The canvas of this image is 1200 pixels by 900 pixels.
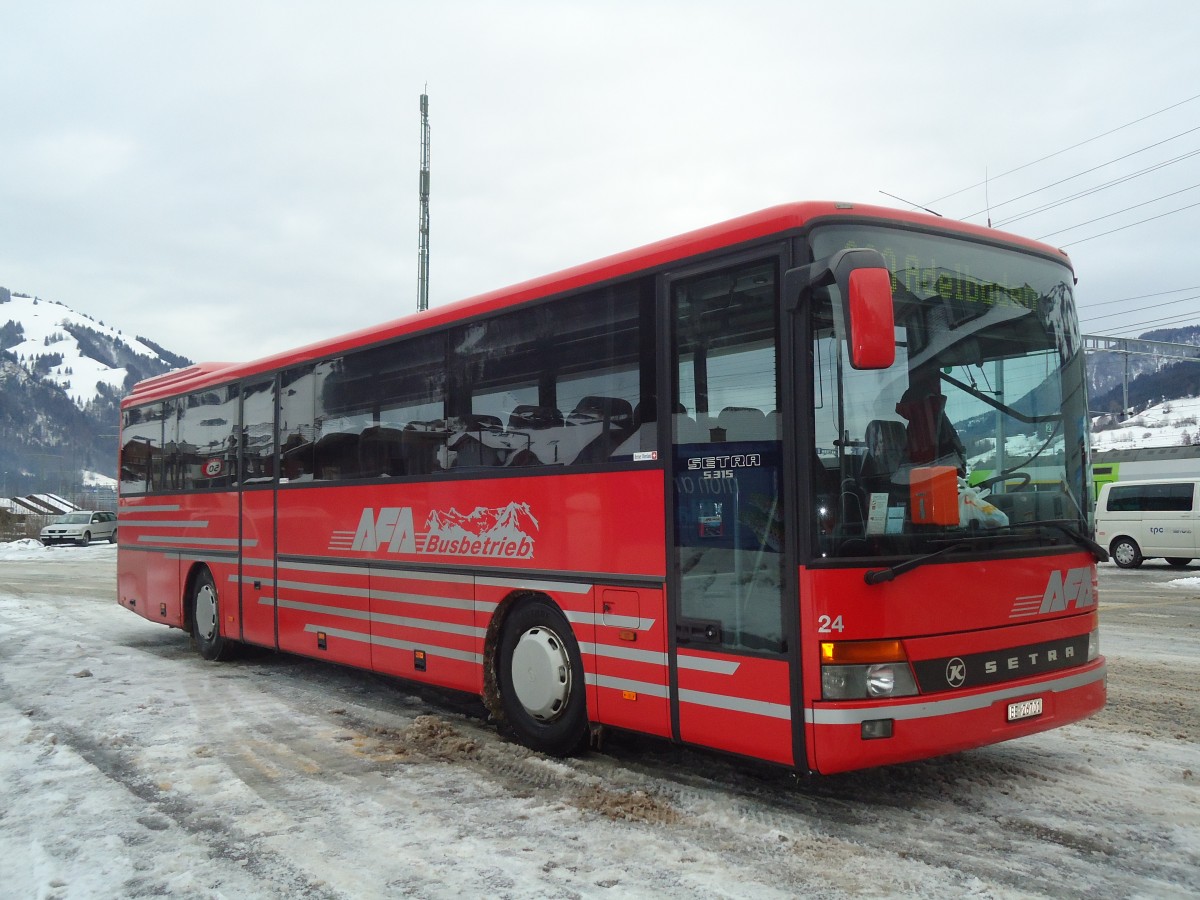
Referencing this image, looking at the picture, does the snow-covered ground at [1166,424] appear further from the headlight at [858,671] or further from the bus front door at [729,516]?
the headlight at [858,671]

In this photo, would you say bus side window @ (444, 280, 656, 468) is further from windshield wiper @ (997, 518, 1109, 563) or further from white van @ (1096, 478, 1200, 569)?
white van @ (1096, 478, 1200, 569)

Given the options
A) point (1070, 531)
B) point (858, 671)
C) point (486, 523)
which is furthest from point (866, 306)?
point (486, 523)

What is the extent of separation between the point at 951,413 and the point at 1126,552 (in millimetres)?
22940

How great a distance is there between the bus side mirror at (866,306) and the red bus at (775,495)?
0.01 m

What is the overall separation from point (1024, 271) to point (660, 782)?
3684 millimetres

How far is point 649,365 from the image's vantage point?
5996 mm

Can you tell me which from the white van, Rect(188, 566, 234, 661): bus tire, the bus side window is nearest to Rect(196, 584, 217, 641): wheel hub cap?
Rect(188, 566, 234, 661): bus tire

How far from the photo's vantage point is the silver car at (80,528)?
4566 cm

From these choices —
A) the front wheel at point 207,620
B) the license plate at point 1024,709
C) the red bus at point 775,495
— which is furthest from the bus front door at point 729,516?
the front wheel at point 207,620

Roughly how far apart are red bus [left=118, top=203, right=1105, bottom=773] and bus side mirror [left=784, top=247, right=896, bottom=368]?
0.04 feet

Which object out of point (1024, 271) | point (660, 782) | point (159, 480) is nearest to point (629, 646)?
point (660, 782)

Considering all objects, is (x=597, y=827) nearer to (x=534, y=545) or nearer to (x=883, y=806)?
(x=883, y=806)

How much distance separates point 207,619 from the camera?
458 inches

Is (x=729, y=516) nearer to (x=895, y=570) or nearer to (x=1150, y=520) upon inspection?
(x=895, y=570)
